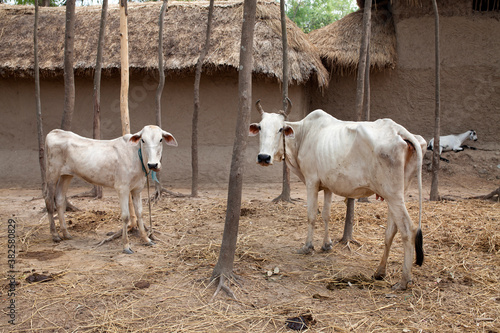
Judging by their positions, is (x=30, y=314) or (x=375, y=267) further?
(x=375, y=267)

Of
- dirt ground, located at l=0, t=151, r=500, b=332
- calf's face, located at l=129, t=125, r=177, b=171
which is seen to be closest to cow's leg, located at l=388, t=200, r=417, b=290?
dirt ground, located at l=0, t=151, r=500, b=332

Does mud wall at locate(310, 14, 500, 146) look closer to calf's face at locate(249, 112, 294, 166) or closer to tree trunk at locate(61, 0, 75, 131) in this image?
calf's face at locate(249, 112, 294, 166)

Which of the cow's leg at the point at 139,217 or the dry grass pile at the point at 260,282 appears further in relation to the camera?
the cow's leg at the point at 139,217

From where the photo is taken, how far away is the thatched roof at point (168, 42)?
31.2 ft

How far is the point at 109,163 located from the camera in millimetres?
5281

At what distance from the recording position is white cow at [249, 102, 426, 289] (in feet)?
12.8

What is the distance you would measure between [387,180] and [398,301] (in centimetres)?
108

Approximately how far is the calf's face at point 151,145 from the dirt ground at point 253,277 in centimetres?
108

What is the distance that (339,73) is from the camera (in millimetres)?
10906

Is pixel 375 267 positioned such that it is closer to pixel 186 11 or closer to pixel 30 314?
pixel 30 314

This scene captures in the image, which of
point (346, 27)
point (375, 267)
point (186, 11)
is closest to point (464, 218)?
point (375, 267)

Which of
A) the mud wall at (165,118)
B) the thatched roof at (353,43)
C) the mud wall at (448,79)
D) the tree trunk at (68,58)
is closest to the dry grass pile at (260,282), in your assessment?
the tree trunk at (68,58)

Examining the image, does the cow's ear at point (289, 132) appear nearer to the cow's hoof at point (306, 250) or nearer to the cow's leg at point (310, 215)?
the cow's leg at point (310, 215)

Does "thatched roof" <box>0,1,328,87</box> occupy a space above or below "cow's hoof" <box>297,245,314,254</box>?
above
